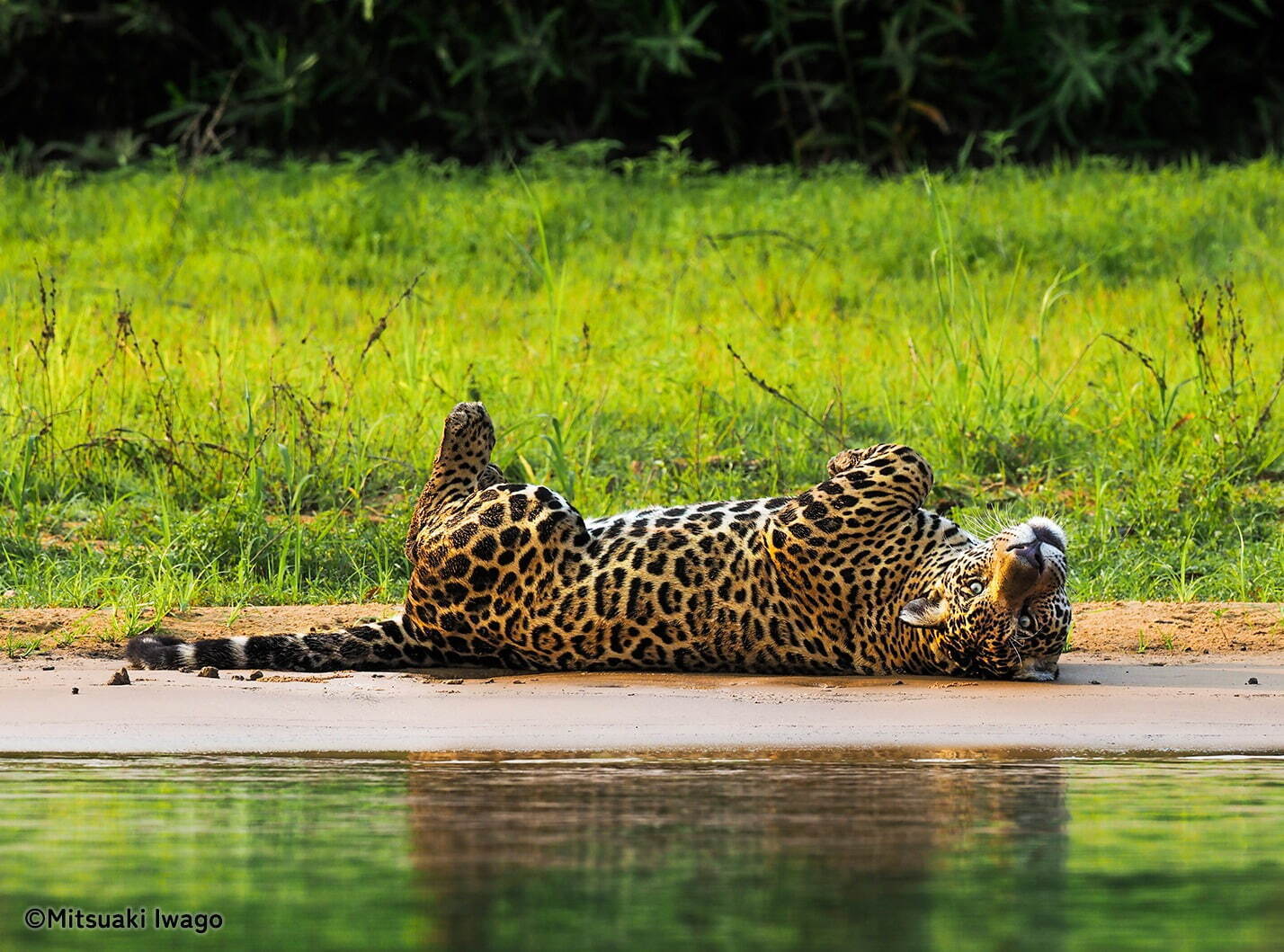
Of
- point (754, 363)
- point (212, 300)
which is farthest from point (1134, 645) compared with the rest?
point (212, 300)

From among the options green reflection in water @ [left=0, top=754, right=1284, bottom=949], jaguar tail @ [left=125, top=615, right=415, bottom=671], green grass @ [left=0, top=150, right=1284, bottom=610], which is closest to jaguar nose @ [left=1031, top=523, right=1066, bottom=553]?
green reflection in water @ [left=0, top=754, right=1284, bottom=949]

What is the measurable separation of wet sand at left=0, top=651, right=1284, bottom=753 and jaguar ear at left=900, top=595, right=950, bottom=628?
0.19 m

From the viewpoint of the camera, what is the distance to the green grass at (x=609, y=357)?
870 cm

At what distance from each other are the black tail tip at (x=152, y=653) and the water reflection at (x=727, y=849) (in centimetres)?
186

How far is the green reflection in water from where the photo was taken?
3.17m

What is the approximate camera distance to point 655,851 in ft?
12.5

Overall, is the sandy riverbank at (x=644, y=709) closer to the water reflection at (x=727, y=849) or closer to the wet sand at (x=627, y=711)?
the wet sand at (x=627, y=711)

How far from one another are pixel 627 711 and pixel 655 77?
14278 mm

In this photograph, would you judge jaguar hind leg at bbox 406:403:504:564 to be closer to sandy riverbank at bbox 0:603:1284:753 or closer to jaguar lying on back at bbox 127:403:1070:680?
jaguar lying on back at bbox 127:403:1070:680

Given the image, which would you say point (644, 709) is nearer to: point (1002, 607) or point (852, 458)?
point (1002, 607)

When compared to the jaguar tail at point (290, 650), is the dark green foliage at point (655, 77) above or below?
above

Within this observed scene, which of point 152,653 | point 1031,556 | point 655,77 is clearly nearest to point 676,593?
point 1031,556

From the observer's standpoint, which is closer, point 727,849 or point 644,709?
point 727,849

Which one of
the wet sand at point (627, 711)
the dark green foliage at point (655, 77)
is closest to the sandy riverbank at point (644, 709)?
the wet sand at point (627, 711)
